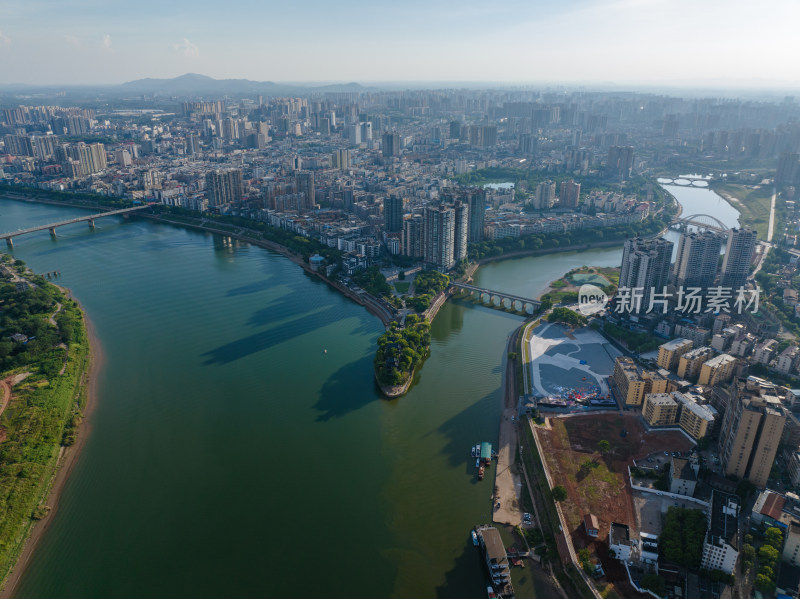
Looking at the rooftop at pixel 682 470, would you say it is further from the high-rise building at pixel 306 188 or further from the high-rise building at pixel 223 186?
the high-rise building at pixel 223 186

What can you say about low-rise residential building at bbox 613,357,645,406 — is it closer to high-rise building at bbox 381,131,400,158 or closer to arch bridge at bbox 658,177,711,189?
arch bridge at bbox 658,177,711,189

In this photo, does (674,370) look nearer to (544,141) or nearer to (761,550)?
(761,550)

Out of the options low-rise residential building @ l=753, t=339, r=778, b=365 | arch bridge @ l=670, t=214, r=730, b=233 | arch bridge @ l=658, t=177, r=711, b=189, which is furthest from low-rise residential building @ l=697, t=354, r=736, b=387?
arch bridge @ l=658, t=177, r=711, b=189

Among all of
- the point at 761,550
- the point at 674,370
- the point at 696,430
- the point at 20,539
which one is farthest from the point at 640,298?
the point at 20,539

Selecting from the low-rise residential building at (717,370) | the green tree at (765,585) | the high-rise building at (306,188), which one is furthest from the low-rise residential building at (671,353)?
the high-rise building at (306,188)

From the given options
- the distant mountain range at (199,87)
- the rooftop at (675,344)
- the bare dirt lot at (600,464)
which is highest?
the distant mountain range at (199,87)

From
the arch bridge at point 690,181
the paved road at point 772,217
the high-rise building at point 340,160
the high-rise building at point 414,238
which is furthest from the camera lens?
the high-rise building at point 340,160

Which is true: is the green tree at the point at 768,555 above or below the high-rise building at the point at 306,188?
below

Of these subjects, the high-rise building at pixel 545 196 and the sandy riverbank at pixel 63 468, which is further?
the high-rise building at pixel 545 196
